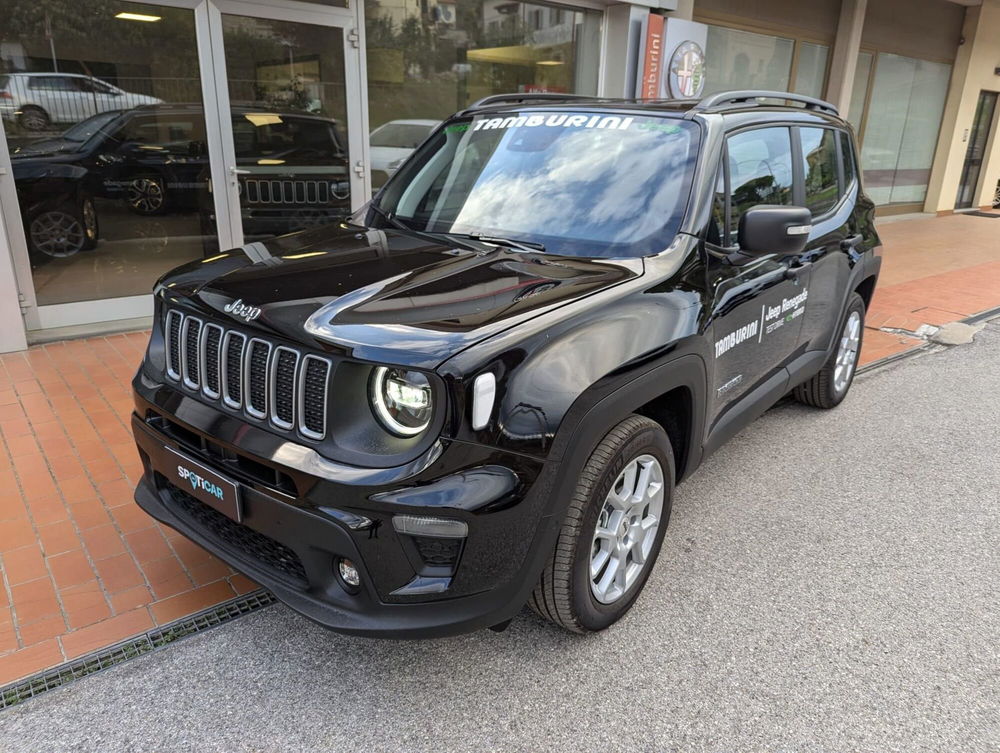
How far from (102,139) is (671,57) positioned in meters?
6.50

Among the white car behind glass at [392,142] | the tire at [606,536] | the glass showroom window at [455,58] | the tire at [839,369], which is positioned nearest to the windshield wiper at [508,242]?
the tire at [606,536]

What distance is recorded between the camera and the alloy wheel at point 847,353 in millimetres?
4795

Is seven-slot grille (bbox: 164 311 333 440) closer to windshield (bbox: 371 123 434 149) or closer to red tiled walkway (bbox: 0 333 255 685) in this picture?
red tiled walkway (bbox: 0 333 255 685)

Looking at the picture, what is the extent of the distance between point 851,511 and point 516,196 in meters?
2.26

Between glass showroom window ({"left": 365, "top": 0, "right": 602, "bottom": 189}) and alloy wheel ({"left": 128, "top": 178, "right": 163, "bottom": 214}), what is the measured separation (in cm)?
212

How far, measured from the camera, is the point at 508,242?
Result: 298 centimetres

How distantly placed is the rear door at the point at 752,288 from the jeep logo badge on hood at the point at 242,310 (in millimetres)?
1700

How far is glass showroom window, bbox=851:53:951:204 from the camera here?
14.1 m

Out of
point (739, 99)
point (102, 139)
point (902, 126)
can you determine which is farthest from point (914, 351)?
point (902, 126)

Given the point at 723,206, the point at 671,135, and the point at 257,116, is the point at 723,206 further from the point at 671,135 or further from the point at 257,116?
the point at 257,116

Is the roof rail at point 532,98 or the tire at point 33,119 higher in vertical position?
the roof rail at point 532,98

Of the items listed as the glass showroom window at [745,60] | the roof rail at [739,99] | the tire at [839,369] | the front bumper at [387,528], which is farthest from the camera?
the glass showroom window at [745,60]

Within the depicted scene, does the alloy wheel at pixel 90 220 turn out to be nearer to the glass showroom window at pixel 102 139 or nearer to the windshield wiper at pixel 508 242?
the glass showroom window at pixel 102 139

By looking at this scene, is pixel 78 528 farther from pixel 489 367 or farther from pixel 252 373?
pixel 489 367
